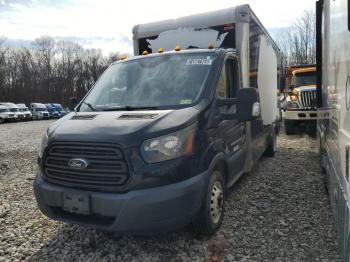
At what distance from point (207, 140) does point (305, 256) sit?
165cm

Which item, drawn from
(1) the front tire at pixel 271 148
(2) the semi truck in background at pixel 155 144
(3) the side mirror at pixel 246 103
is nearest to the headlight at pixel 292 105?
(1) the front tire at pixel 271 148

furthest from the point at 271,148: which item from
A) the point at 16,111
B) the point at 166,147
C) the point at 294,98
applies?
the point at 16,111

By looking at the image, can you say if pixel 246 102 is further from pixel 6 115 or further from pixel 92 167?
pixel 6 115

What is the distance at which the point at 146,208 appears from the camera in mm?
3568

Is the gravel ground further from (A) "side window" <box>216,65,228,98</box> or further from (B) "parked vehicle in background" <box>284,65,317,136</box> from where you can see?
(B) "parked vehicle in background" <box>284,65,317,136</box>

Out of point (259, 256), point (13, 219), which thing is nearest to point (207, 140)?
point (259, 256)

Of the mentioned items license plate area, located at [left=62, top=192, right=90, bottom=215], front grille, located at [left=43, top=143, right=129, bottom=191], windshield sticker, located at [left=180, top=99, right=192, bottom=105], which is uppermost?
windshield sticker, located at [left=180, top=99, right=192, bottom=105]

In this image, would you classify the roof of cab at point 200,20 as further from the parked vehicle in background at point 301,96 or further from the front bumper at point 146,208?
the parked vehicle in background at point 301,96

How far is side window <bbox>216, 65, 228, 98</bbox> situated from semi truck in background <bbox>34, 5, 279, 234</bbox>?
13 mm

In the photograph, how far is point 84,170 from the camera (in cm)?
376

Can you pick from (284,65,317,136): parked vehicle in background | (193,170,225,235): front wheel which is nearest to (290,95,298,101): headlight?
(284,65,317,136): parked vehicle in background

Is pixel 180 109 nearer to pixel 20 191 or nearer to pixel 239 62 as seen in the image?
pixel 239 62

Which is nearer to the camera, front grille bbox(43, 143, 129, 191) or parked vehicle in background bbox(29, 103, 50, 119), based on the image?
front grille bbox(43, 143, 129, 191)

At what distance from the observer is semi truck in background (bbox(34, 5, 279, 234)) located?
363 centimetres
